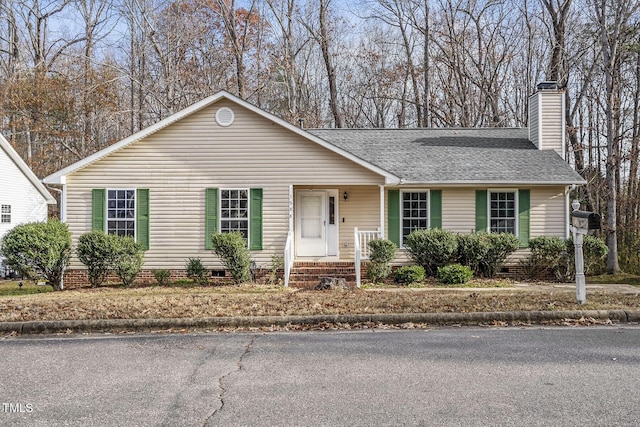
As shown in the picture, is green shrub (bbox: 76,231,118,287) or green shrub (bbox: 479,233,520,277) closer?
green shrub (bbox: 76,231,118,287)

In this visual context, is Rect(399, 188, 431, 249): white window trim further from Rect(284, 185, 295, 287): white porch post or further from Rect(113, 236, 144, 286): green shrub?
Rect(113, 236, 144, 286): green shrub

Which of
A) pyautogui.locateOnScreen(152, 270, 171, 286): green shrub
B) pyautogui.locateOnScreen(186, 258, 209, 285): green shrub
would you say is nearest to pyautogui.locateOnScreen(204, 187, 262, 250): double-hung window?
pyautogui.locateOnScreen(186, 258, 209, 285): green shrub

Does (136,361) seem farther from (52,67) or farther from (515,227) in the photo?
(52,67)

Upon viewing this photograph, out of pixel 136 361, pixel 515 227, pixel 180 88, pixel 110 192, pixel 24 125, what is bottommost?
pixel 136 361

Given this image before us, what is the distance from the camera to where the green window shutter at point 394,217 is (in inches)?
589

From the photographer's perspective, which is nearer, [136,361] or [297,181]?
[136,361]

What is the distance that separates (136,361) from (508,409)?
13.1 feet

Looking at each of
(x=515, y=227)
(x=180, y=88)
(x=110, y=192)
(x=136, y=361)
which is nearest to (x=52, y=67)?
(x=180, y=88)

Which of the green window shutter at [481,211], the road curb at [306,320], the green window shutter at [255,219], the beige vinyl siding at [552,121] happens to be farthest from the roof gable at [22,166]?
the beige vinyl siding at [552,121]

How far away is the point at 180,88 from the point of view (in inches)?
1081

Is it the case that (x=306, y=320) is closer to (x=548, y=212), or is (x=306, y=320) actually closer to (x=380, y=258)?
(x=380, y=258)

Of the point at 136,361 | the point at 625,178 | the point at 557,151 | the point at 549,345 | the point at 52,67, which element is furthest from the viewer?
the point at 52,67

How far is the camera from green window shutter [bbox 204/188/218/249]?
14.2 metres

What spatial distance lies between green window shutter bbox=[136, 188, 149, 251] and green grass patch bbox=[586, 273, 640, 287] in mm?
11915
